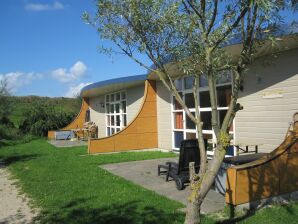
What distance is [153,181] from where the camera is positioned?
8.87m

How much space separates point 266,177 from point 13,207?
451 cm

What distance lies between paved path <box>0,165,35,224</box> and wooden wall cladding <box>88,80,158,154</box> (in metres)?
6.54

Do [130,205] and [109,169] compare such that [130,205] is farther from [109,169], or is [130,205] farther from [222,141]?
[109,169]

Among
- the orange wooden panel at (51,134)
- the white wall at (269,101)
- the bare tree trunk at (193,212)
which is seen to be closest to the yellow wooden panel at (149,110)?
the white wall at (269,101)

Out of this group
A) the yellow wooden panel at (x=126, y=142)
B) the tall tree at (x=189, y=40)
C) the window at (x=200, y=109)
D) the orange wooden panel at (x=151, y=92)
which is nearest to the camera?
the tall tree at (x=189, y=40)

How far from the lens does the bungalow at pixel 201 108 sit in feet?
30.7

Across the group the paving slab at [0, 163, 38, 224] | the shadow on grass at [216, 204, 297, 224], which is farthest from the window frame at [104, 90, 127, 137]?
the shadow on grass at [216, 204, 297, 224]

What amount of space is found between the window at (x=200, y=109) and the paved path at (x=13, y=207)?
5.24 metres

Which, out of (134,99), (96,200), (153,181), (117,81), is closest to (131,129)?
(117,81)

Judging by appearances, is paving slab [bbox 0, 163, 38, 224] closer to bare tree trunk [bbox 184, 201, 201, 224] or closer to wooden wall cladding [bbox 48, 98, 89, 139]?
bare tree trunk [bbox 184, 201, 201, 224]

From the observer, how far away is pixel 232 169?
231 inches

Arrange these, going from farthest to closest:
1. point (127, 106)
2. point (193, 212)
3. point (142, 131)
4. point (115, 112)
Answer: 1. point (115, 112)
2. point (127, 106)
3. point (142, 131)
4. point (193, 212)

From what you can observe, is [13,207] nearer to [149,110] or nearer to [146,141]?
[146,141]

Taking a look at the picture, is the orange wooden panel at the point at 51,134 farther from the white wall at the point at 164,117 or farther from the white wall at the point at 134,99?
the white wall at the point at 164,117
